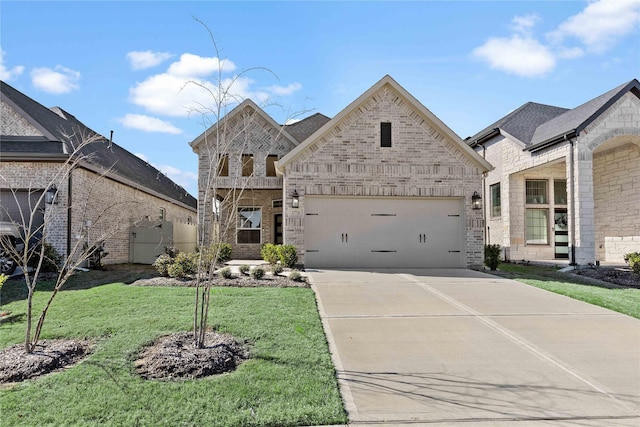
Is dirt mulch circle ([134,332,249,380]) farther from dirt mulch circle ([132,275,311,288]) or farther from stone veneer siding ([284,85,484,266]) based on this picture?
stone veneer siding ([284,85,484,266])

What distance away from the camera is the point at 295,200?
13602 mm

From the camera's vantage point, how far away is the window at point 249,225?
62.7 feet

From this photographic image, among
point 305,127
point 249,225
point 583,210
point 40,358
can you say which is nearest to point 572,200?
point 583,210

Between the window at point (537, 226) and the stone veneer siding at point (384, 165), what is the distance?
253 inches

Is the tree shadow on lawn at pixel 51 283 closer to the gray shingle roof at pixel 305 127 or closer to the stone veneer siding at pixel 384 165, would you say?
the stone veneer siding at pixel 384 165

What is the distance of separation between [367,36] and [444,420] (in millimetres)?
8894

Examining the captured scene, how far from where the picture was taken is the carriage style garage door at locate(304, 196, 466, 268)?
1384 cm

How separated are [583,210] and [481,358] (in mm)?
11627

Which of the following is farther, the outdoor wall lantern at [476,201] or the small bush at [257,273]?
the outdoor wall lantern at [476,201]

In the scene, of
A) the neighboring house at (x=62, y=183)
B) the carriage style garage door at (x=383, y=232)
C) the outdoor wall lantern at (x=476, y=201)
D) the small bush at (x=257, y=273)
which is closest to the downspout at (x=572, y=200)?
the outdoor wall lantern at (x=476, y=201)

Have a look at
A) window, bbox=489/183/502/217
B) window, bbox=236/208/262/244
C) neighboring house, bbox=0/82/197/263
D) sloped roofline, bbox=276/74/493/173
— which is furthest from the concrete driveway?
window, bbox=489/183/502/217

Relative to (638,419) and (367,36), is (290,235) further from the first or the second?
(638,419)

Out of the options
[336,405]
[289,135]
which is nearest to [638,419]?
[336,405]

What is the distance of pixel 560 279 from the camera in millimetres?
12203
